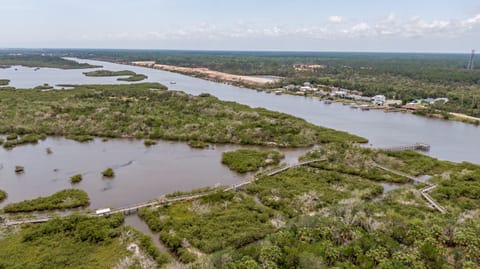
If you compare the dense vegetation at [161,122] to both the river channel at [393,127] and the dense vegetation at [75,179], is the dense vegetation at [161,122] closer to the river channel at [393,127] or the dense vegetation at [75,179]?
the river channel at [393,127]

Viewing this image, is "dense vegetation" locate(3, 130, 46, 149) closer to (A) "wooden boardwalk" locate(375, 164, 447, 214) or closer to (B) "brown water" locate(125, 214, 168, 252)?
(B) "brown water" locate(125, 214, 168, 252)

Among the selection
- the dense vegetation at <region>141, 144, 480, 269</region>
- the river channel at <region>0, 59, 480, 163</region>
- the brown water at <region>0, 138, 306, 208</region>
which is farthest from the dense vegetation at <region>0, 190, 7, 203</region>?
the river channel at <region>0, 59, 480, 163</region>

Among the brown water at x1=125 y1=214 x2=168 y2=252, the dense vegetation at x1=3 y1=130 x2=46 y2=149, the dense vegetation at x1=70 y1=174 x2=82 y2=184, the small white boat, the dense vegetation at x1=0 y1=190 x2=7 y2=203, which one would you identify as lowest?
the brown water at x1=125 y1=214 x2=168 y2=252

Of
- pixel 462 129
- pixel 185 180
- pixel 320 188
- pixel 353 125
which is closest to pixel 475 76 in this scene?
pixel 462 129

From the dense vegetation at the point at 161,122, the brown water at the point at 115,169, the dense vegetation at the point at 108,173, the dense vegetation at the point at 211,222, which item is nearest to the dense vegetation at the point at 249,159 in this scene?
the brown water at the point at 115,169

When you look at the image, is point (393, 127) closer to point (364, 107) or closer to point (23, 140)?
point (364, 107)

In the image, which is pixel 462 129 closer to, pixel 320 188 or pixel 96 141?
pixel 320 188

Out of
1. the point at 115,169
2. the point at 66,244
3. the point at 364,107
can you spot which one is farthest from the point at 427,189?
the point at 364,107
